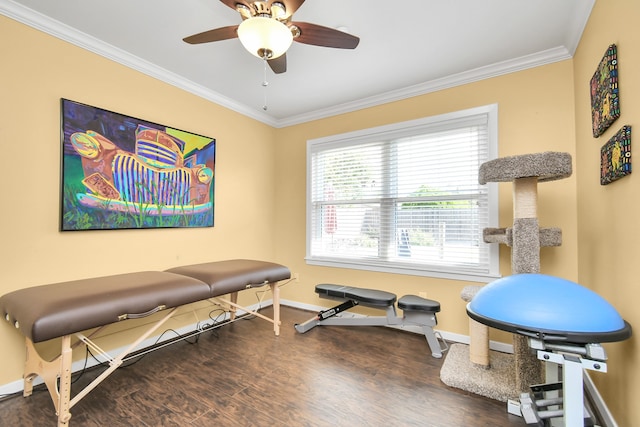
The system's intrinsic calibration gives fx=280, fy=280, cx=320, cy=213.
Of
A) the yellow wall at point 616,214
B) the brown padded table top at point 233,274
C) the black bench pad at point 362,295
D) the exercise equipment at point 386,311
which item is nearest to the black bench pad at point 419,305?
the exercise equipment at point 386,311

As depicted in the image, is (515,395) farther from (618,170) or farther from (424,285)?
(618,170)

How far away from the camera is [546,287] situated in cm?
114

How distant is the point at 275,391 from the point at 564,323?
1661mm

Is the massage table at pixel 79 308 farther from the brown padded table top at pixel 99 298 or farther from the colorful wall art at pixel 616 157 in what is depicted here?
the colorful wall art at pixel 616 157

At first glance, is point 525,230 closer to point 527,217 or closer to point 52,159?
point 527,217

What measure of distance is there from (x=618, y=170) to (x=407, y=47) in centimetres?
161

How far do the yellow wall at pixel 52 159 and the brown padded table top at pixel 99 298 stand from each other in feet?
1.02

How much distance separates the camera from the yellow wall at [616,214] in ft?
4.11

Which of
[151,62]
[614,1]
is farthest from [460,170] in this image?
[151,62]

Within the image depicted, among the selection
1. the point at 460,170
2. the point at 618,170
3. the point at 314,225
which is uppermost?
the point at 460,170

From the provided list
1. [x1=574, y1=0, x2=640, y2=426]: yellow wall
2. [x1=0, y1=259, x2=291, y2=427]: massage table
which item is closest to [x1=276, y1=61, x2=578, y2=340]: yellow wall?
[x1=574, y1=0, x2=640, y2=426]: yellow wall

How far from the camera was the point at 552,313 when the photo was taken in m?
1.05

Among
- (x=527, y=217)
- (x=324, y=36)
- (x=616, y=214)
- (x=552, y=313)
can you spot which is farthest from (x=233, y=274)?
(x=616, y=214)

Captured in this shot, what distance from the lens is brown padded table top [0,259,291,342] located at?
4.56 feet
